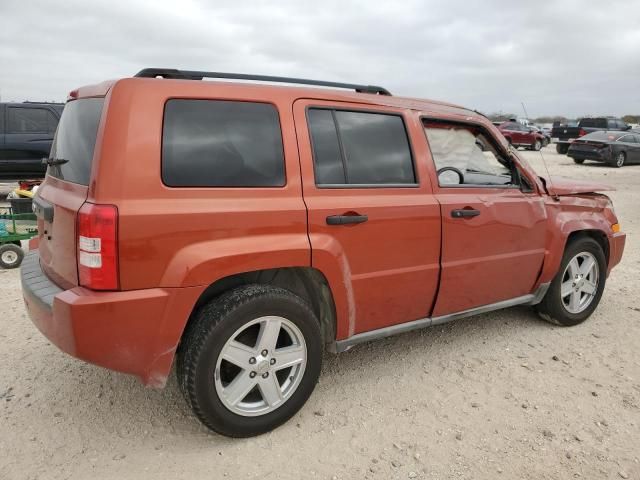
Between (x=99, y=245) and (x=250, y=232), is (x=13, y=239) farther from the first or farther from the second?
(x=250, y=232)

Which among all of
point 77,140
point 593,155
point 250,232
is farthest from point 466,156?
point 593,155

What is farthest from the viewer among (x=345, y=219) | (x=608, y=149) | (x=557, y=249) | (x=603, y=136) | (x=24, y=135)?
(x=603, y=136)

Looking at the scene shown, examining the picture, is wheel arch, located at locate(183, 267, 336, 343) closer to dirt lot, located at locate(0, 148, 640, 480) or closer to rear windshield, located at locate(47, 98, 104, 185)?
dirt lot, located at locate(0, 148, 640, 480)

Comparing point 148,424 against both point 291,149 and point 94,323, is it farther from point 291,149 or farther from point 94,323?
point 291,149

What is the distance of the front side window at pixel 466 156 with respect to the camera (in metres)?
3.40

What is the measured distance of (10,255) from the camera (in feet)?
18.5

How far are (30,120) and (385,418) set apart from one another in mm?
9905

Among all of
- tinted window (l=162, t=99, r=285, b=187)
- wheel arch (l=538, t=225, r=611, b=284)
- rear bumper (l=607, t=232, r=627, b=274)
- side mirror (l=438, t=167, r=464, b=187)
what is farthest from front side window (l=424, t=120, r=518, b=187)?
rear bumper (l=607, t=232, r=627, b=274)

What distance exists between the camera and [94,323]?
224cm

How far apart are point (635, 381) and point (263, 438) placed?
8.10ft

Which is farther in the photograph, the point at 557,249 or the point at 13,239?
the point at 13,239

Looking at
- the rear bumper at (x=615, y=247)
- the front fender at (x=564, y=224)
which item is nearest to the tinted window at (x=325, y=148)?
the front fender at (x=564, y=224)

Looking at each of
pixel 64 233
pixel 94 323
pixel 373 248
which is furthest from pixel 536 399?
pixel 64 233

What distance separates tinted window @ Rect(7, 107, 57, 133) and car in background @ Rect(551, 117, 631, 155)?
21.3m
